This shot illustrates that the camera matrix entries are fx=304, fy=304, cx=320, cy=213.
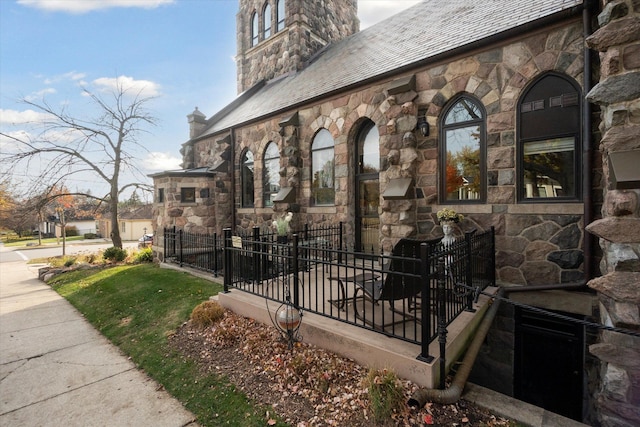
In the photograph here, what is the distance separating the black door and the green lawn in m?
4.94

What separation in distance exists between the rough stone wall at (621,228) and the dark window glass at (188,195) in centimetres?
1135

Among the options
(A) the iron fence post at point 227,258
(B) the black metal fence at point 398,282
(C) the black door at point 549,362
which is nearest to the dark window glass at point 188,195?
(B) the black metal fence at point 398,282

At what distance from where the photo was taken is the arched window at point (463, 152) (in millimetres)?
6035

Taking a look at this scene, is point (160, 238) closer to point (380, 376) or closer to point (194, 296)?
point (194, 296)

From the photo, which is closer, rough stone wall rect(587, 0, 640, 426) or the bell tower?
rough stone wall rect(587, 0, 640, 426)

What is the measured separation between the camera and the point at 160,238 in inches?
432

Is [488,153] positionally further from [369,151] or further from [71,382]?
[71,382]

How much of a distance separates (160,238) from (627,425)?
1194cm

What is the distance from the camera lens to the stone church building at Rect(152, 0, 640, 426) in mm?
3311

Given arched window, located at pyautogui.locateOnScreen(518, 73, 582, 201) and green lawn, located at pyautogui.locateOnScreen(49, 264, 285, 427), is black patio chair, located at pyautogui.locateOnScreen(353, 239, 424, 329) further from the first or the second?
arched window, located at pyautogui.locateOnScreen(518, 73, 582, 201)

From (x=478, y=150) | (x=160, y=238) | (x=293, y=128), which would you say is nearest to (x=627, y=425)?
(x=478, y=150)

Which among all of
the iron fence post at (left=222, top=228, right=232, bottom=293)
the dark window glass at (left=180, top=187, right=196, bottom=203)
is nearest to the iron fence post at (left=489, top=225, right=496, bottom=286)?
the iron fence post at (left=222, top=228, right=232, bottom=293)

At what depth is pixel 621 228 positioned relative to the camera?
125 inches

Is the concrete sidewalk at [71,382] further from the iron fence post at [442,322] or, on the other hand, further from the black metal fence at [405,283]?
the iron fence post at [442,322]
